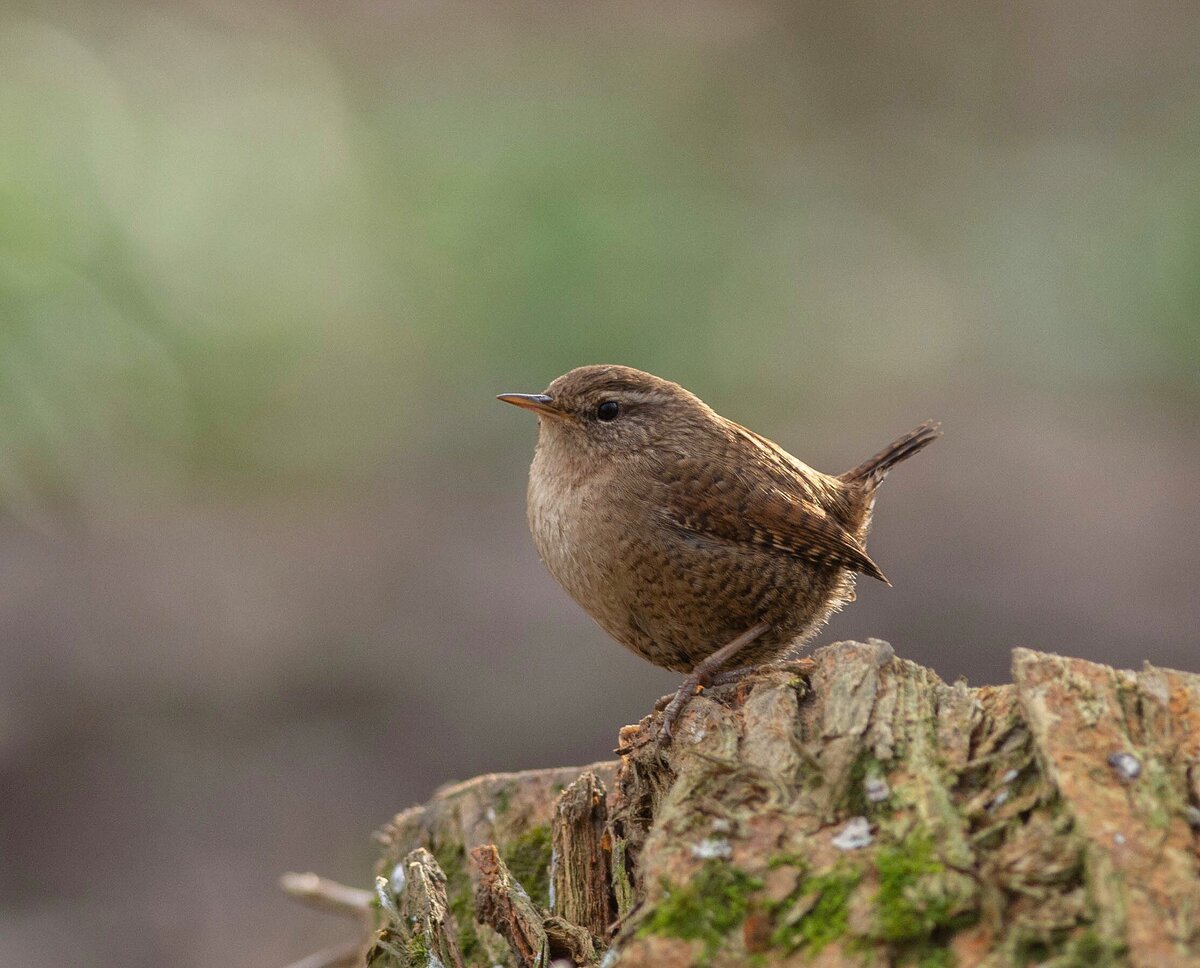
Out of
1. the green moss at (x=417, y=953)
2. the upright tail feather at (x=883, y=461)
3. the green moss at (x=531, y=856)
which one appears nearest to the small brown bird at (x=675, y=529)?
the upright tail feather at (x=883, y=461)

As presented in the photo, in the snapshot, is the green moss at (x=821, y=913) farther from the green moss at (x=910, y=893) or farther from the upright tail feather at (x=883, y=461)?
the upright tail feather at (x=883, y=461)

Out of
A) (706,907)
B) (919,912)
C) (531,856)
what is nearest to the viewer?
(919,912)

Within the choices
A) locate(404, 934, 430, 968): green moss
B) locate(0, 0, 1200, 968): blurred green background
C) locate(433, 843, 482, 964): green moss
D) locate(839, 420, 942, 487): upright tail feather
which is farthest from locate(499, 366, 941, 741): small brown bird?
locate(0, 0, 1200, 968): blurred green background

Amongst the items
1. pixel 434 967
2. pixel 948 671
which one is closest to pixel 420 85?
pixel 948 671

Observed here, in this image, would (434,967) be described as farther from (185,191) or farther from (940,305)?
(940,305)

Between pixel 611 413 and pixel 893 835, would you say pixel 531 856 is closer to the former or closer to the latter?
pixel 611 413

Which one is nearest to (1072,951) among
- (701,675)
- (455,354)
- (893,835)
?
(893,835)
